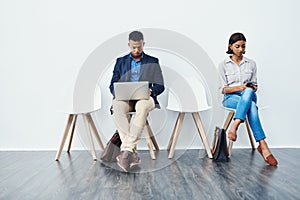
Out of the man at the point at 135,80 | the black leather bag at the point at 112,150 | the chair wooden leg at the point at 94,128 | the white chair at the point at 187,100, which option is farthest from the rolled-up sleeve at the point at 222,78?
the chair wooden leg at the point at 94,128

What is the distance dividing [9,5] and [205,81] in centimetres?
176

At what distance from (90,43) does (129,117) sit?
2.73 ft

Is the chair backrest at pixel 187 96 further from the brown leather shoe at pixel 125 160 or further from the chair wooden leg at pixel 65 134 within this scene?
the chair wooden leg at pixel 65 134

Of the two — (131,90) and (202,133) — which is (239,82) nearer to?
(202,133)

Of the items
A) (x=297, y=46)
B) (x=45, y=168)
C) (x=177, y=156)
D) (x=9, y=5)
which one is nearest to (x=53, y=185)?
(x=45, y=168)

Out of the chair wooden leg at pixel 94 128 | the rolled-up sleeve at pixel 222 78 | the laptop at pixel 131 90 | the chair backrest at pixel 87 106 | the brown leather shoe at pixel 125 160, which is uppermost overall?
the rolled-up sleeve at pixel 222 78

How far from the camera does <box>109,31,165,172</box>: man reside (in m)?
2.14

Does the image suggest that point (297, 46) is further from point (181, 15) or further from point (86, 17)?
point (86, 17)

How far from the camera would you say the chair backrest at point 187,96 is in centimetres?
246

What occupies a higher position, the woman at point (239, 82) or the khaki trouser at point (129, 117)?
the woman at point (239, 82)

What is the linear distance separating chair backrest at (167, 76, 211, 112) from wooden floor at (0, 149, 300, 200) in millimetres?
373

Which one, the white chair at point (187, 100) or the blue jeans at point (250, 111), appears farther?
the white chair at point (187, 100)

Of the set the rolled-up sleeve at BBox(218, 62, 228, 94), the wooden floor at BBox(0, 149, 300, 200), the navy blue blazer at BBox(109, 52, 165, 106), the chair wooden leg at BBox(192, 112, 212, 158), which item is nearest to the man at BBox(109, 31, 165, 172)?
the navy blue blazer at BBox(109, 52, 165, 106)

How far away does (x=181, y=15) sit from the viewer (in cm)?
273
